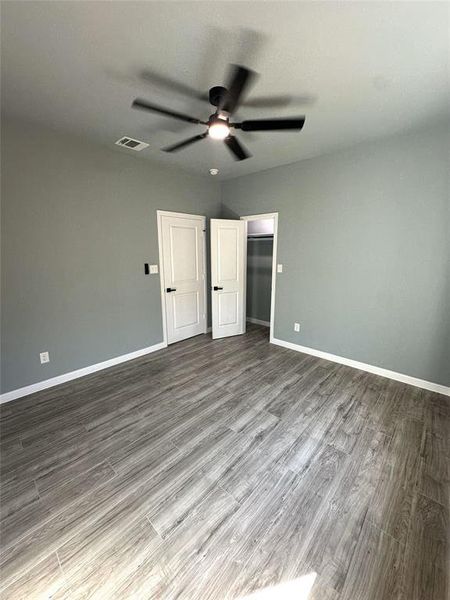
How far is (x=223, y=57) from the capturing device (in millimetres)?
1593

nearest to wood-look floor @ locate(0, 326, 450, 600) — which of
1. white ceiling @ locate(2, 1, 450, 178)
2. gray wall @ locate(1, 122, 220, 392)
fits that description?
gray wall @ locate(1, 122, 220, 392)

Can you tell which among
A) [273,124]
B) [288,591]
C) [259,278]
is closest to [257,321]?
[259,278]

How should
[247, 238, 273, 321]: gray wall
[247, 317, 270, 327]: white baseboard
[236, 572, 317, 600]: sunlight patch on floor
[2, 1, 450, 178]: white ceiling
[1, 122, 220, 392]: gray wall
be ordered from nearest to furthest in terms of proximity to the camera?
[236, 572, 317, 600]: sunlight patch on floor < [2, 1, 450, 178]: white ceiling < [1, 122, 220, 392]: gray wall < [247, 238, 273, 321]: gray wall < [247, 317, 270, 327]: white baseboard

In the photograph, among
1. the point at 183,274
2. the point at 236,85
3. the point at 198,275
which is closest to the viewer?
the point at 236,85

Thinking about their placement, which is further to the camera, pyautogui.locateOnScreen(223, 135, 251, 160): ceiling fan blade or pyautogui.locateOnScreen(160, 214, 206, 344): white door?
pyautogui.locateOnScreen(160, 214, 206, 344): white door

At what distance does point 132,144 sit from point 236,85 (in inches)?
71.8

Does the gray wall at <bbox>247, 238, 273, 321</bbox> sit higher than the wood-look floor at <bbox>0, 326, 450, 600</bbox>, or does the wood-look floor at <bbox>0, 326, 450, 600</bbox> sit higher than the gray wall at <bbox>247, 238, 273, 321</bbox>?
the gray wall at <bbox>247, 238, 273, 321</bbox>

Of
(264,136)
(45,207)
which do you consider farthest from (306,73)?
(45,207)

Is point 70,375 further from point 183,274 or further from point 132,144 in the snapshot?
point 132,144

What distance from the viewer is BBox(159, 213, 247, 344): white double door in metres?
3.84

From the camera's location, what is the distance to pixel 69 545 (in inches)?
50.9

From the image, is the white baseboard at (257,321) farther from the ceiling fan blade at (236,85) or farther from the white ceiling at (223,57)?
the ceiling fan blade at (236,85)

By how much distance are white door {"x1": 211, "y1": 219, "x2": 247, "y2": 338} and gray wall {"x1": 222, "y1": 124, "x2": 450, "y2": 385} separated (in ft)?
2.07

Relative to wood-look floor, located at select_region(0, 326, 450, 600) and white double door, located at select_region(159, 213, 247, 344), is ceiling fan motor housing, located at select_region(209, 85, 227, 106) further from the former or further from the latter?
wood-look floor, located at select_region(0, 326, 450, 600)
